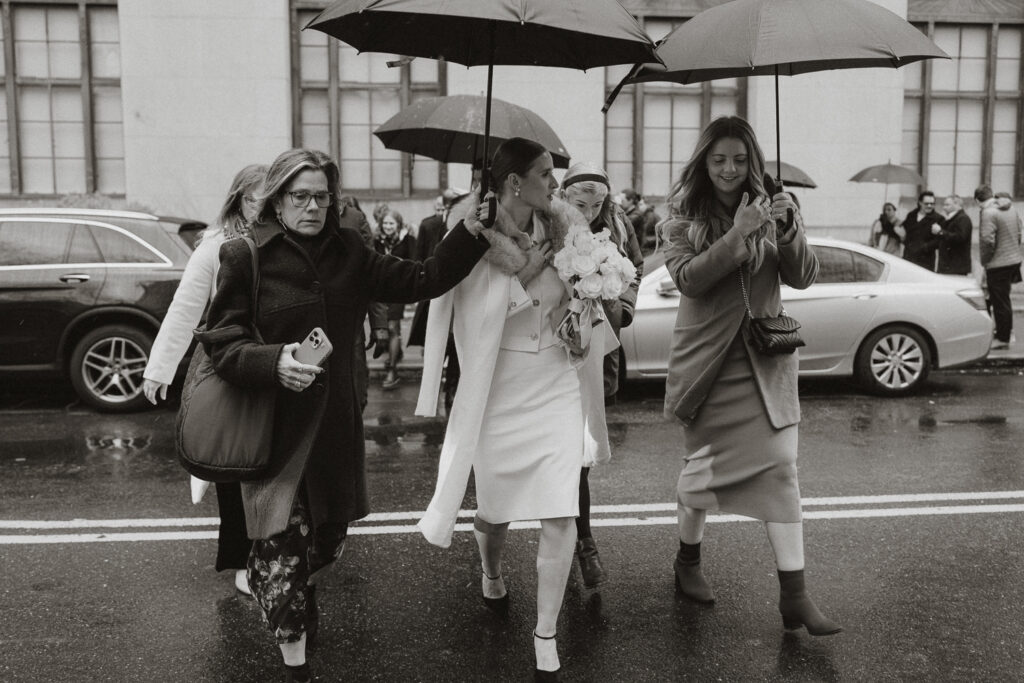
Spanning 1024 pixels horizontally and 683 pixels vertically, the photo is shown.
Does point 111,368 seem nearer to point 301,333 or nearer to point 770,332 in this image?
point 301,333

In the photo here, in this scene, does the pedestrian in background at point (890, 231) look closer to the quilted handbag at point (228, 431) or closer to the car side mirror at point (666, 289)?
the car side mirror at point (666, 289)

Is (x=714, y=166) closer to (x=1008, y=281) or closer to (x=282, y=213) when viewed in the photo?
(x=282, y=213)

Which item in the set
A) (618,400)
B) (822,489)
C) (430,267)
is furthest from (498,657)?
(618,400)

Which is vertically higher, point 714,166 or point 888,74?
point 888,74

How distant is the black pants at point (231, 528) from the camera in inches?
177

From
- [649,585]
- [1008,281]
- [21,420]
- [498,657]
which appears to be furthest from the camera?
[1008,281]

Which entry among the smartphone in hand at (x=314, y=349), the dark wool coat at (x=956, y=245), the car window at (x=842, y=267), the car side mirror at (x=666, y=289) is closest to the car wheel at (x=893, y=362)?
the car window at (x=842, y=267)

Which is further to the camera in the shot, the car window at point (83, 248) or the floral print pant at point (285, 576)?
the car window at point (83, 248)

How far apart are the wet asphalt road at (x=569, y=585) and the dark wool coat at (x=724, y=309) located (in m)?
0.89

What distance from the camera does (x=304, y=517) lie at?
3.74m

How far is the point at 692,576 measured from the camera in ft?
15.1

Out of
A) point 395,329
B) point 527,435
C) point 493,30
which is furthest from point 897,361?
point 493,30

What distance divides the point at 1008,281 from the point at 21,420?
10556 millimetres

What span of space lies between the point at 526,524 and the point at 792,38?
9.07 ft
